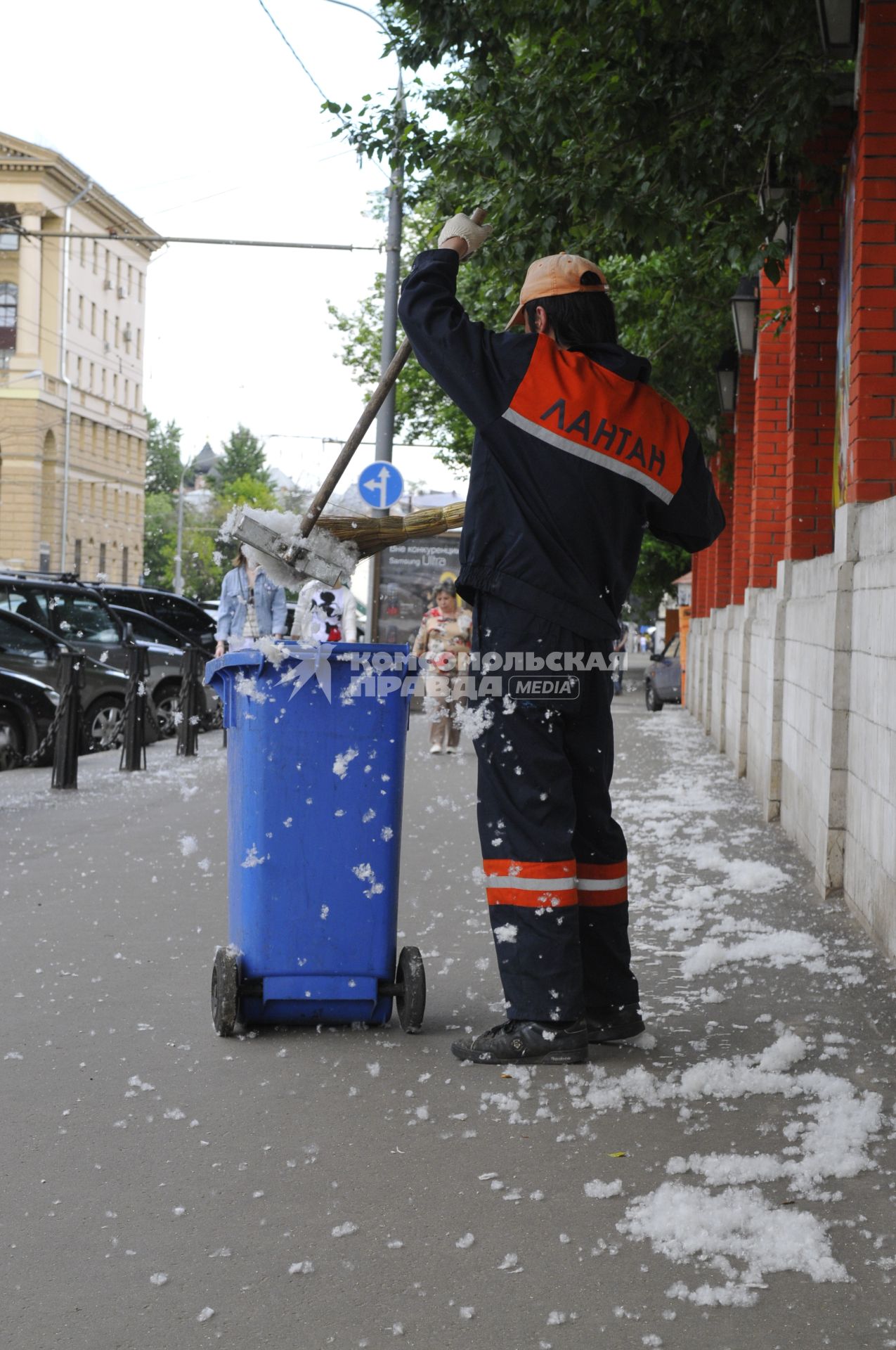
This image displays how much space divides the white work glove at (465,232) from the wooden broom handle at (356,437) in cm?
4

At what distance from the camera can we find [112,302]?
255 ft

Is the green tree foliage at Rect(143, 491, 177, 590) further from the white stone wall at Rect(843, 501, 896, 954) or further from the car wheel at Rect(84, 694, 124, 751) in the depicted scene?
the white stone wall at Rect(843, 501, 896, 954)

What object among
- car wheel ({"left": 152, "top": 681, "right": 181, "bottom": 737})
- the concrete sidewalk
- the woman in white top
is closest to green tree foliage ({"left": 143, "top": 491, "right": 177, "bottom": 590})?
car wheel ({"left": 152, "top": 681, "right": 181, "bottom": 737})

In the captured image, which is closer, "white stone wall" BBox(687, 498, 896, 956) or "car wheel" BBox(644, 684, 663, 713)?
"white stone wall" BBox(687, 498, 896, 956)

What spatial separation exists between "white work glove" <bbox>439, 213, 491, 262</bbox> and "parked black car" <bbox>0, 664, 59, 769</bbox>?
9.12 m

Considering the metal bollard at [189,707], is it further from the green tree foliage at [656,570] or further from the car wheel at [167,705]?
the green tree foliage at [656,570]

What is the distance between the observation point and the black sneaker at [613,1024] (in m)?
4.59

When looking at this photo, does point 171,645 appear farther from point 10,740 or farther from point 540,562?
point 540,562

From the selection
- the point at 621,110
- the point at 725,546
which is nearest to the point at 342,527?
the point at 621,110

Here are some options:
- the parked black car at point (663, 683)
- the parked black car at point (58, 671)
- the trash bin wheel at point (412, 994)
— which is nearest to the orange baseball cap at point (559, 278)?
the trash bin wheel at point (412, 994)

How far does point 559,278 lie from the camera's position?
14.9ft

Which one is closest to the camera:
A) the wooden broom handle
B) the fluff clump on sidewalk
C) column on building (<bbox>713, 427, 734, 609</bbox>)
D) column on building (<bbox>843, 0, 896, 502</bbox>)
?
the fluff clump on sidewalk

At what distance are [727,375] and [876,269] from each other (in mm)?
10752

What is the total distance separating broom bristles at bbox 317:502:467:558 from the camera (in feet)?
16.5
